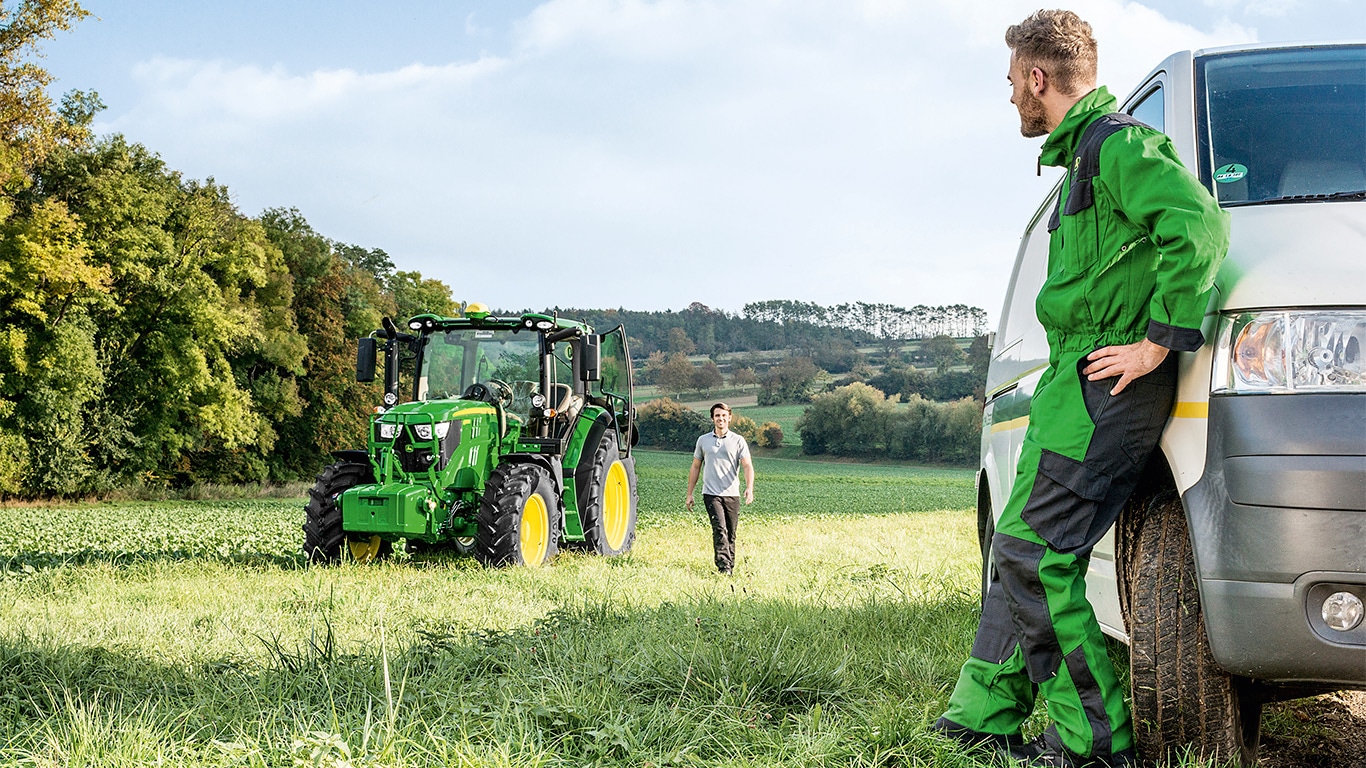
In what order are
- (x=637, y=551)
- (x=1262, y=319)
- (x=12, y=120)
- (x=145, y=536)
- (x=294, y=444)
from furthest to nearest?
(x=294, y=444), (x=12, y=120), (x=145, y=536), (x=637, y=551), (x=1262, y=319)

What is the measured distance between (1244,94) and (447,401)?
27.6 feet

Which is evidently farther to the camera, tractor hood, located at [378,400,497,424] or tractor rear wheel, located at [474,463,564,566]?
tractor hood, located at [378,400,497,424]

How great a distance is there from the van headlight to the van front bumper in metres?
0.04

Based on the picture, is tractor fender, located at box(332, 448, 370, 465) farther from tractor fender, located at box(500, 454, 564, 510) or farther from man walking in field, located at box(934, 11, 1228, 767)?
man walking in field, located at box(934, 11, 1228, 767)

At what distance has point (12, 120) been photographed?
78.5 feet

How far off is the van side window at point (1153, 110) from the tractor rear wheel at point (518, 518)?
272 inches

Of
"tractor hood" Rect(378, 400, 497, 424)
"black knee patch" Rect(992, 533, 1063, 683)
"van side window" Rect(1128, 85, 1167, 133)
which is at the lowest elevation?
"black knee patch" Rect(992, 533, 1063, 683)

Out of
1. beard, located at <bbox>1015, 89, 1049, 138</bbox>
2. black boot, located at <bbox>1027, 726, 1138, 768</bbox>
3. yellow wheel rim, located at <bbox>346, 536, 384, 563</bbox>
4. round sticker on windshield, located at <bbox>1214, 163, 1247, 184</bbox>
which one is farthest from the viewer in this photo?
yellow wheel rim, located at <bbox>346, 536, 384, 563</bbox>

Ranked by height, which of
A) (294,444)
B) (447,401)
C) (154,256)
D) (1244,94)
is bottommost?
(294,444)

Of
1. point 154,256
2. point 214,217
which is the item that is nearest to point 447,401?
point 154,256

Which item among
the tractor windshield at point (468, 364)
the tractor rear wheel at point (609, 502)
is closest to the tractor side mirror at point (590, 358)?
the tractor windshield at point (468, 364)

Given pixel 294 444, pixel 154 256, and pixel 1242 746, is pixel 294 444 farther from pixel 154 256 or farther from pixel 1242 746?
pixel 1242 746

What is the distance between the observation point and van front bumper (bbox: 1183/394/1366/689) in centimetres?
243

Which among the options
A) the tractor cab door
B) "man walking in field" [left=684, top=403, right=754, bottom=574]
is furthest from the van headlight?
the tractor cab door
